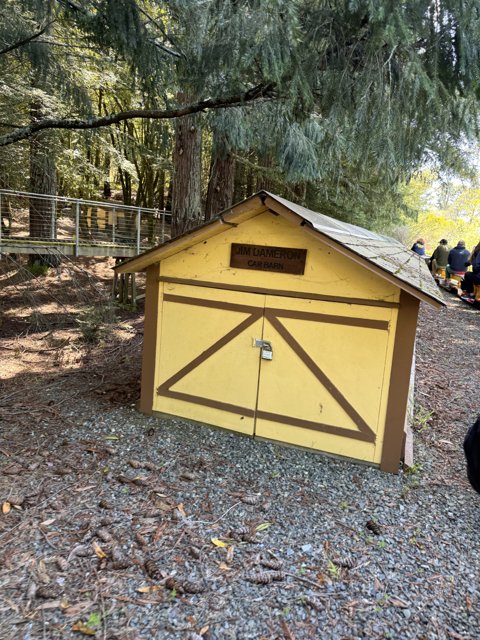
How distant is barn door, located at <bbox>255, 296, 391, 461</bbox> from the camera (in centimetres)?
459

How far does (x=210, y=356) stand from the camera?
5.31 metres

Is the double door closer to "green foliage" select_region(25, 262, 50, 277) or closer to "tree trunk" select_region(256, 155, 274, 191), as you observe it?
"tree trunk" select_region(256, 155, 274, 191)

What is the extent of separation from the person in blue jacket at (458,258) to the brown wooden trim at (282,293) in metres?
11.8

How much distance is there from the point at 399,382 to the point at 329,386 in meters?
0.75

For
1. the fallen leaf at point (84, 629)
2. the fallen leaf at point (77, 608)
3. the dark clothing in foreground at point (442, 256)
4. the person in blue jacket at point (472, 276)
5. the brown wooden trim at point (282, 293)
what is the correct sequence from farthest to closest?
the dark clothing in foreground at point (442, 256) → the person in blue jacket at point (472, 276) → the brown wooden trim at point (282, 293) → the fallen leaf at point (77, 608) → the fallen leaf at point (84, 629)

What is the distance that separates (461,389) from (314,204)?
23.3 ft

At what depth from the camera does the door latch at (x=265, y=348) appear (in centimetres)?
499

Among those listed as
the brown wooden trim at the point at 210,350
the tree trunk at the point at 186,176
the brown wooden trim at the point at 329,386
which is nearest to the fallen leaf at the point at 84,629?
the brown wooden trim at the point at 329,386

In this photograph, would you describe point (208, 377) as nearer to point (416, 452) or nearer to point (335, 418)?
point (335, 418)

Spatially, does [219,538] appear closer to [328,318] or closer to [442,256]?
[328,318]

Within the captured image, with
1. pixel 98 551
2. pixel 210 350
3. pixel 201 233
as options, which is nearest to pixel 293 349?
pixel 210 350

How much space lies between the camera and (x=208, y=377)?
5344 millimetres

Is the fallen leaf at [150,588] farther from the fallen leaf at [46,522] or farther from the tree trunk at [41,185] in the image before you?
the tree trunk at [41,185]

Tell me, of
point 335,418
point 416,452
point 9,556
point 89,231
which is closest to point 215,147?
point 335,418
